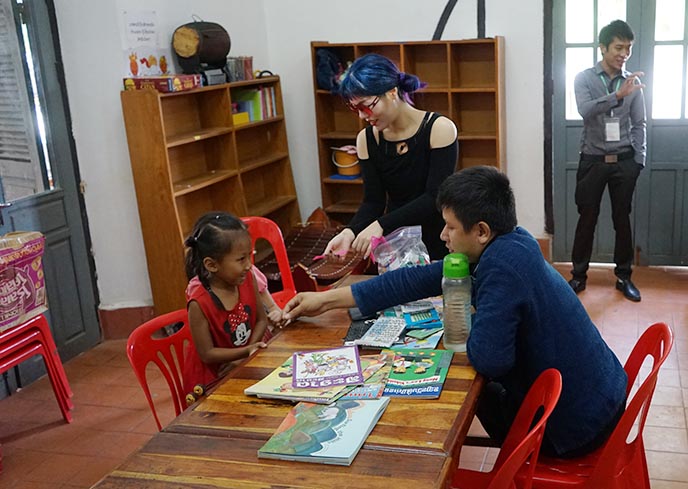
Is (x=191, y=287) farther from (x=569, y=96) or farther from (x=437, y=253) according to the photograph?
(x=569, y=96)

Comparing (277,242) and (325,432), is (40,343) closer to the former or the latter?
(277,242)

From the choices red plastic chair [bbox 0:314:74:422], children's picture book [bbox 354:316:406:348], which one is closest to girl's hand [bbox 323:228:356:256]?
children's picture book [bbox 354:316:406:348]

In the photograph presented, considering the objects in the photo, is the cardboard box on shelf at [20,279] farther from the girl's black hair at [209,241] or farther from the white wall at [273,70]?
the girl's black hair at [209,241]

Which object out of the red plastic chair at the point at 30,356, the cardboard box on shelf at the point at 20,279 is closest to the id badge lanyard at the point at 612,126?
the cardboard box on shelf at the point at 20,279

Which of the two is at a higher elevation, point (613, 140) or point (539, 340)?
point (613, 140)

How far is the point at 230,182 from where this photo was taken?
192 inches

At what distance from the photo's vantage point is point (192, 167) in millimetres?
4727

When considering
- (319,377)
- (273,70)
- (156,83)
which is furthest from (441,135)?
(273,70)

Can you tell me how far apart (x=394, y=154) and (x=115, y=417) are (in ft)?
6.18

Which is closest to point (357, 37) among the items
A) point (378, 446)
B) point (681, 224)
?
point (681, 224)

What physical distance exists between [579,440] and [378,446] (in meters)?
0.66

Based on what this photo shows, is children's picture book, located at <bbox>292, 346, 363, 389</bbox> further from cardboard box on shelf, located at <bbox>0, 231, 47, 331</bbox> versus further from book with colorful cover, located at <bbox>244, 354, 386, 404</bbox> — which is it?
cardboard box on shelf, located at <bbox>0, 231, 47, 331</bbox>

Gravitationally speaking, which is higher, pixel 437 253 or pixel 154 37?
pixel 154 37

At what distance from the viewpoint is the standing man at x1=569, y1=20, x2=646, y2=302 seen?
14.6 feet
